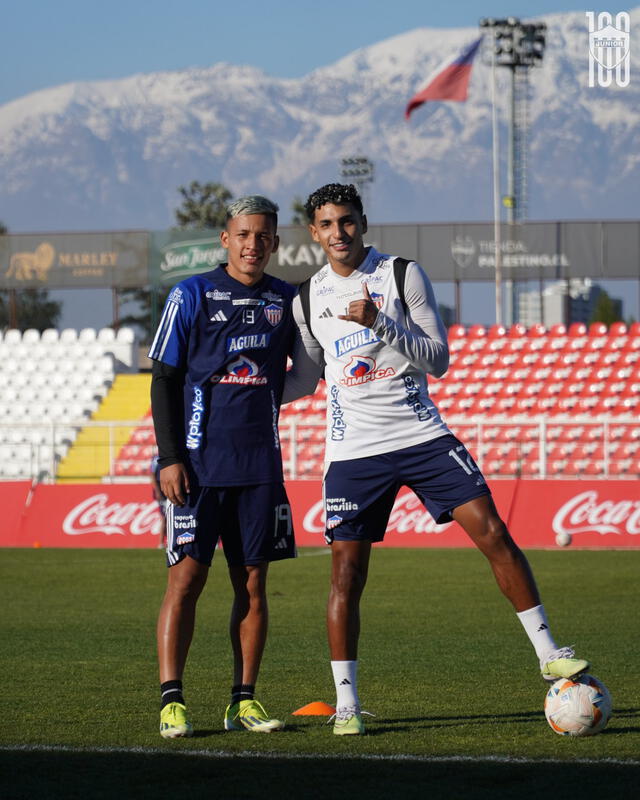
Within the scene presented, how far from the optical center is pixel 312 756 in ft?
17.1

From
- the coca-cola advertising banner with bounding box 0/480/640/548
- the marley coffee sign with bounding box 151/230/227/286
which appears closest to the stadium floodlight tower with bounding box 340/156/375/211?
the marley coffee sign with bounding box 151/230/227/286

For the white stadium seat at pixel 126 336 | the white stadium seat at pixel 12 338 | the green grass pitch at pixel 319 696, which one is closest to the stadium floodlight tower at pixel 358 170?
the white stadium seat at pixel 126 336

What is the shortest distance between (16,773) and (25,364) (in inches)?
1215

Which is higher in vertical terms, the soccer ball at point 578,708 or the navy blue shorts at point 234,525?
the navy blue shorts at point 234,525

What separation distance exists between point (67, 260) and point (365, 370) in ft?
113

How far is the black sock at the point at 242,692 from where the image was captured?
19.6ft

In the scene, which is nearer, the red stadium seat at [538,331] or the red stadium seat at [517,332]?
the red stadium seat at [538,331]

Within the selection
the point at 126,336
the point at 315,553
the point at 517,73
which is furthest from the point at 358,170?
the point at 315,553

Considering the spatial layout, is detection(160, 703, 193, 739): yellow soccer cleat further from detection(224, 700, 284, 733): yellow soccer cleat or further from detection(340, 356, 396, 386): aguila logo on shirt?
detection(340, 356, 396, 386): aguila logo on shirt

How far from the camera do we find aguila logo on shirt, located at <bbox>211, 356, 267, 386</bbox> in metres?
5.92

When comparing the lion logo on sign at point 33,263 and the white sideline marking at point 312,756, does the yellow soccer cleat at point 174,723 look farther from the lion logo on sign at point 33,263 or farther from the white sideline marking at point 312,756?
the lion logo on sign at point 33,263

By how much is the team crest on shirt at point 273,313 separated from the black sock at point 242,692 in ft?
5.38

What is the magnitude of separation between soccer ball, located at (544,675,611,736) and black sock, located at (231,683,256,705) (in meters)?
1.33

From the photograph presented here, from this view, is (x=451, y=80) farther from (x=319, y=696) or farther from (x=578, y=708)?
(x=578, y=708)
